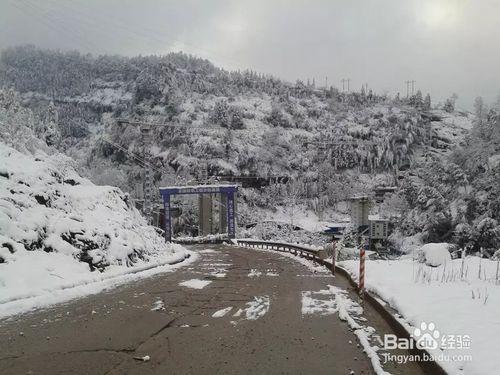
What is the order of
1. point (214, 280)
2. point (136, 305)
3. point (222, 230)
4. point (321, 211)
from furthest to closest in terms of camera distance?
point (321, 211)
point (222, 230)
point (214, 280)
point (136, 305)

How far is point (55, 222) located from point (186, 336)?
11.0m

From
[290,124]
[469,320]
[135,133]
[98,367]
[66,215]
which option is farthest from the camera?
[290,124]

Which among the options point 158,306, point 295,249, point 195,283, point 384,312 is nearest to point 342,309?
point 384,312

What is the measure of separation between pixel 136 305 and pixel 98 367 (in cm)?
479

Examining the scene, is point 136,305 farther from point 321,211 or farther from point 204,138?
point 204,138

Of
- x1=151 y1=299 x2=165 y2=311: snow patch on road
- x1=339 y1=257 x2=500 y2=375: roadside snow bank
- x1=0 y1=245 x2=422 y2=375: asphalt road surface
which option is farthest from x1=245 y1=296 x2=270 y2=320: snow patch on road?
x1=339 y1=257 x2=500 y2=375: roadside snow bank

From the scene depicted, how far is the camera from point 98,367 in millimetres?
6004

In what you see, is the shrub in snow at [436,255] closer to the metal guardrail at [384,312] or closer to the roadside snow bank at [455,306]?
the roadside snow bank at [455,306]

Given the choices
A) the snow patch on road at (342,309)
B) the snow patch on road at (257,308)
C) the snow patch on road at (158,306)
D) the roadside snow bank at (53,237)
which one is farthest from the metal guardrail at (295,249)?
the snow patch on road at (158,306)

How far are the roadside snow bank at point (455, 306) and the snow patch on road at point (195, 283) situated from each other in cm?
509

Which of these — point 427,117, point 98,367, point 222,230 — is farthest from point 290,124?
point 98,367

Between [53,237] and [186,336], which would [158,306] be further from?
[53,237]

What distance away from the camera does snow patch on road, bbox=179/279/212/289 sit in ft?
46.7

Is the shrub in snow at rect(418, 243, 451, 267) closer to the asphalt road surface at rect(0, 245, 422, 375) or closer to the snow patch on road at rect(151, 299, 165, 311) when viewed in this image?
the asphalt road surface at rect(0, 245, 422, 375)
